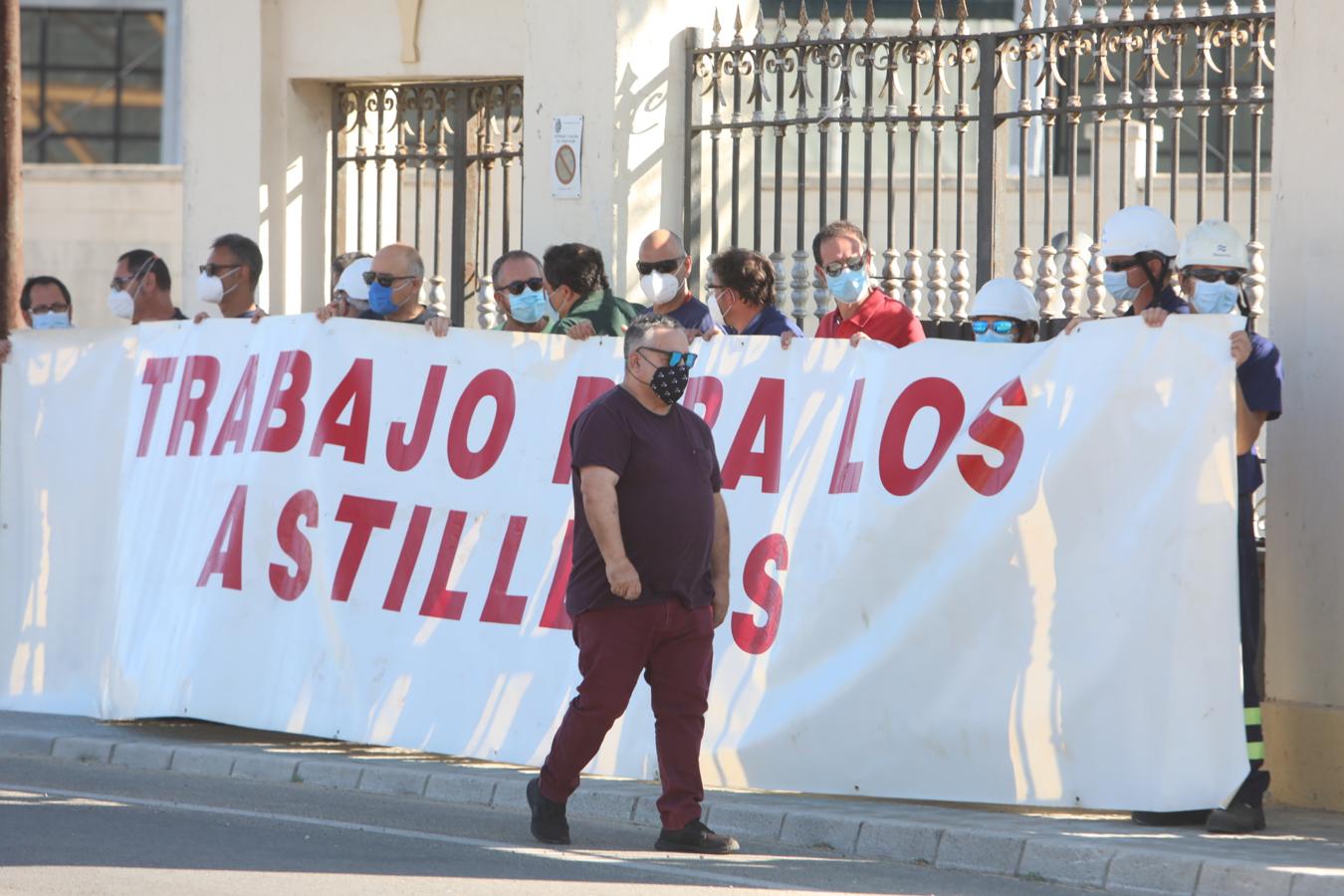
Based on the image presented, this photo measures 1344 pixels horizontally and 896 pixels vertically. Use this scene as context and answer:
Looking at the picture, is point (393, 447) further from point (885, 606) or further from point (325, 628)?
point (885, 606)

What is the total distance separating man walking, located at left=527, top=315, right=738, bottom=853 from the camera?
8.01 meters

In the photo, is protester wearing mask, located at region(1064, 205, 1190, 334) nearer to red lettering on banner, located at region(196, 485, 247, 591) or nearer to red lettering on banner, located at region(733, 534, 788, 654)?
red lettering on banner, located at region(733, 534, 788, 654)

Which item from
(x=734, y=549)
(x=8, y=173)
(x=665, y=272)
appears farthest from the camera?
(x=8, y=173)

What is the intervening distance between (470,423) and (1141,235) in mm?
3095

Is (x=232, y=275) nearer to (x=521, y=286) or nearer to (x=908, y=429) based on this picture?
(x=521, y=286)

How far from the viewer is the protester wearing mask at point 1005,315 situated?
9648 millimetres

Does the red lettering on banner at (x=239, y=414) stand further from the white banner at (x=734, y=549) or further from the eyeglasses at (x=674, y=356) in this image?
the eyeglasses at (x=674, y=356)

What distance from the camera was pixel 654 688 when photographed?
324 inches

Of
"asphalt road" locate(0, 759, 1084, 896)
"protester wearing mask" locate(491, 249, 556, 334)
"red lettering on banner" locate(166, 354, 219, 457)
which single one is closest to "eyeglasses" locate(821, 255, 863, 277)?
"protester wearing mask" locate(491, 249, 556, 334)

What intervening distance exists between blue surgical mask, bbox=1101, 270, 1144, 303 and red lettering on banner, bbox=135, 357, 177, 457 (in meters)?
4.67

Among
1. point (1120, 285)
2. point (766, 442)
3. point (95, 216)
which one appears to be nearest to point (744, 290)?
point (766, 442)

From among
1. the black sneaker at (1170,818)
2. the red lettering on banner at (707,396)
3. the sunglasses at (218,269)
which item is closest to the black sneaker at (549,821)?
the red lettering on banner at (707,396)

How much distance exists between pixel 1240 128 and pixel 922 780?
1928 centimetres

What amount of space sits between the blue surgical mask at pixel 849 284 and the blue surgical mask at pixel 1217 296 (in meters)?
1.74
